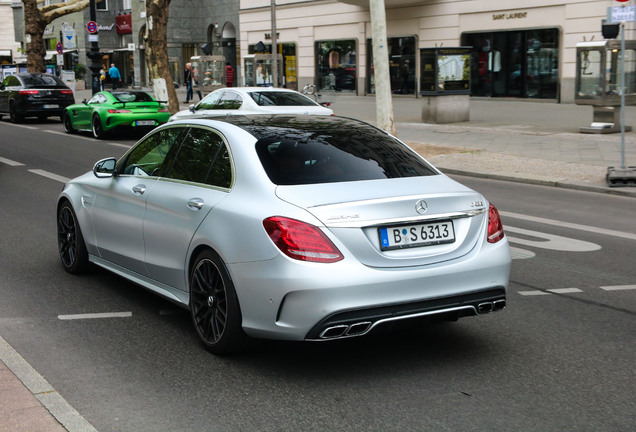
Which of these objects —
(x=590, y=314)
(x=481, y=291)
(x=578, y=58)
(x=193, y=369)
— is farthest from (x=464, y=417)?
(x=578, y=58)

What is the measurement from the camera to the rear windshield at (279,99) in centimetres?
1789

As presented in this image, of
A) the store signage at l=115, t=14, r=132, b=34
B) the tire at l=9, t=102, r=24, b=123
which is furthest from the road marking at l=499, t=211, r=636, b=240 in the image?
the store signage at l=115, t=14, r=132, b=34

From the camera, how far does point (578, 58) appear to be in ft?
63.8

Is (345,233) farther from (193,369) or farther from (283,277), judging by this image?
(193,369)

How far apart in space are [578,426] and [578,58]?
16829 millimetres

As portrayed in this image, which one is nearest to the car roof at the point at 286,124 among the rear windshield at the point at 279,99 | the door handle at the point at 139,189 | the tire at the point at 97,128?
the door handle at the point at 139,189

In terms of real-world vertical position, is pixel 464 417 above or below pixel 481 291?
below

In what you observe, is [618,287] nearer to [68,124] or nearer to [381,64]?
[381,64]

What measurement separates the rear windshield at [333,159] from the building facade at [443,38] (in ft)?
66.8

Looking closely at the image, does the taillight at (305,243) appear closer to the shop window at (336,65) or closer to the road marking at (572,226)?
the road marking at (572,226)

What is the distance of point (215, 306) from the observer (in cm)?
502

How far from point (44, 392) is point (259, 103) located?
13.9m

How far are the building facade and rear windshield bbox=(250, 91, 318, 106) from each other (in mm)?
8295

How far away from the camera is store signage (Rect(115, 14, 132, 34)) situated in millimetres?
63719
